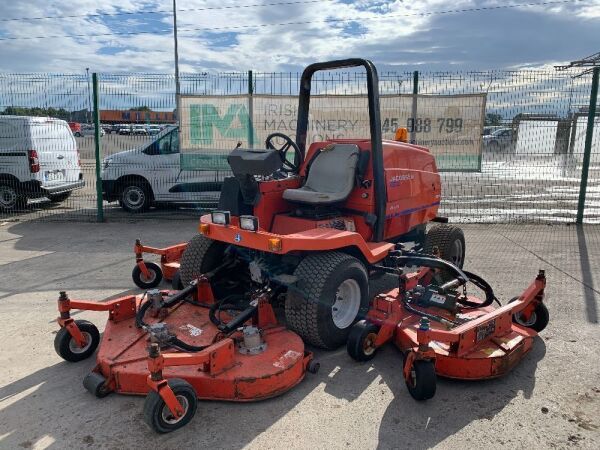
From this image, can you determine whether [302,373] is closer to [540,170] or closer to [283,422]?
[283,422]

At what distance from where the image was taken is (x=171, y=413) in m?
3.01

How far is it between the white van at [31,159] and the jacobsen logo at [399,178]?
8166 mm

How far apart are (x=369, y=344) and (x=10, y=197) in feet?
30.9

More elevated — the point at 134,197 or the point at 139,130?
the point at 139,130

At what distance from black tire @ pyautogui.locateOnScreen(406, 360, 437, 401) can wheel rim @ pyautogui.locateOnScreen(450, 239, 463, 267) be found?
2.95 meters

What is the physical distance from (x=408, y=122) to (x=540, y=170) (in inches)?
139

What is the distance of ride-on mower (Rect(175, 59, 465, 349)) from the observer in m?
3.97

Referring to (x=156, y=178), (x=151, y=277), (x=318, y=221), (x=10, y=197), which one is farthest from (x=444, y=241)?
(x=10, y=197)

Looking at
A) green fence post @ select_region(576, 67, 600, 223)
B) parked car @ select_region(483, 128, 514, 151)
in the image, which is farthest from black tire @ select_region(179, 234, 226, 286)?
green fence post @ select_region(576, 67, 600, 223)

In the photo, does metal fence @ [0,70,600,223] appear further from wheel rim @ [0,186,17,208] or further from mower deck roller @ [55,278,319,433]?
mower deck roller @ [55,278,319,433]

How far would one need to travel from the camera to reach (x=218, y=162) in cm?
961

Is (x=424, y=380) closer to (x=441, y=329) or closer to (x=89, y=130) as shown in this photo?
(x=441, y=329)

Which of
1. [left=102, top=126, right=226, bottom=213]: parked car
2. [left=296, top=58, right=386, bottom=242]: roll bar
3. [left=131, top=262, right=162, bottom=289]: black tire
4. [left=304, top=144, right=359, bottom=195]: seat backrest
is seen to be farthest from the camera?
[left=102, top=126, right=226, bottom=213]: parked car

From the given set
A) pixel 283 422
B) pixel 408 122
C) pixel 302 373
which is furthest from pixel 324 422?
pixel 408 122
